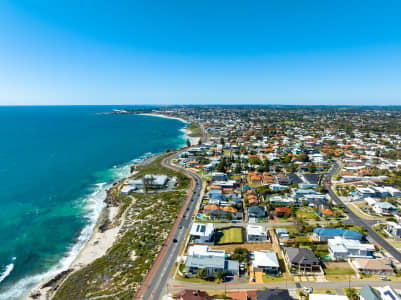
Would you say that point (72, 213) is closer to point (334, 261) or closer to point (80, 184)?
point (80, 184)

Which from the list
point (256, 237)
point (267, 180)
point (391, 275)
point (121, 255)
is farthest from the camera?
point (267, 180)

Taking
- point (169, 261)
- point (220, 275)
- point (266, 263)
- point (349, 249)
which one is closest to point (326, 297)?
point (266, 263)

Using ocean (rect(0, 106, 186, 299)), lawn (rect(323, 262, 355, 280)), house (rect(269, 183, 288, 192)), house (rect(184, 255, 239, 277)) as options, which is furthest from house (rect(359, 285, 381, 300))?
ocean (rect(0, 106, 186, 299))

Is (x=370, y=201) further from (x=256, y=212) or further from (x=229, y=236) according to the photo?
(x=229, y=236)

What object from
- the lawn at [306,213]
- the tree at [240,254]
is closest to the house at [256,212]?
the lawn at [306,213]

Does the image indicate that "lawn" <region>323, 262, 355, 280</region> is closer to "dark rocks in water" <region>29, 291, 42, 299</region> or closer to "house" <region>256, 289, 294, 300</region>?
"house" <region>256, 289, 294, 300</region>

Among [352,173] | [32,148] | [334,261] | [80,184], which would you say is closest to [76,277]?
[334,261]
